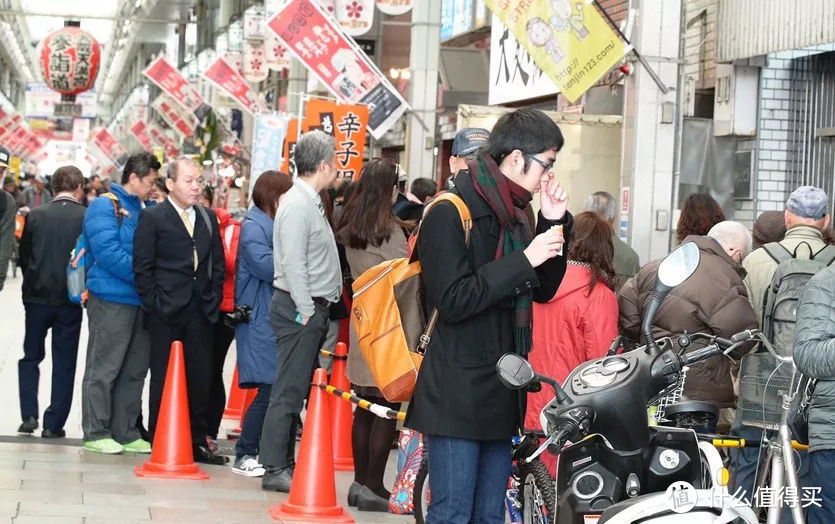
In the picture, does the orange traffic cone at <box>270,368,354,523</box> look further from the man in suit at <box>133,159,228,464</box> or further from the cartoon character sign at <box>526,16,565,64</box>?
the cartoon character sign at <box>526,16,565,64</box>

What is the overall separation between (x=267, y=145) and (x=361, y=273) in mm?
11395

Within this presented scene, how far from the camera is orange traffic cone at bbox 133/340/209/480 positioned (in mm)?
8617

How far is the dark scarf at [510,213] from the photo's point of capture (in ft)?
14.9

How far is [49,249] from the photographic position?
33.3 feet

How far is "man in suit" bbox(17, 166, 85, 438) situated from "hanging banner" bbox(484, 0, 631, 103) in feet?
12.8

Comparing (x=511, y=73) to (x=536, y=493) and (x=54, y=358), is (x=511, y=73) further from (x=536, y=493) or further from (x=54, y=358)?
(x=536, y=493)

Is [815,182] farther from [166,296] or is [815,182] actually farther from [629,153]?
[166,296]

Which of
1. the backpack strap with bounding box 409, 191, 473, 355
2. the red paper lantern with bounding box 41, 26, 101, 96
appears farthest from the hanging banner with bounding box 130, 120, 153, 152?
the backpack strap with bounding box 409, 191, 473, 355

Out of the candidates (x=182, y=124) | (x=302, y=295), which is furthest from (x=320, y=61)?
(x=182, y=124)

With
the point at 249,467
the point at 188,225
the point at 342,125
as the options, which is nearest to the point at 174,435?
the point at 249,467

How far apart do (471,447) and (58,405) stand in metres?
6.07

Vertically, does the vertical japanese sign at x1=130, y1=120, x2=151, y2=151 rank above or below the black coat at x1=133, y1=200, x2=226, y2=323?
above

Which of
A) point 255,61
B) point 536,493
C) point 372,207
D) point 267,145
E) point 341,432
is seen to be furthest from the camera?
point 255,61

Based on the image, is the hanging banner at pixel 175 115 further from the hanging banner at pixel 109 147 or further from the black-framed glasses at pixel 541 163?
the black-framed glasses at pixel 541 163
